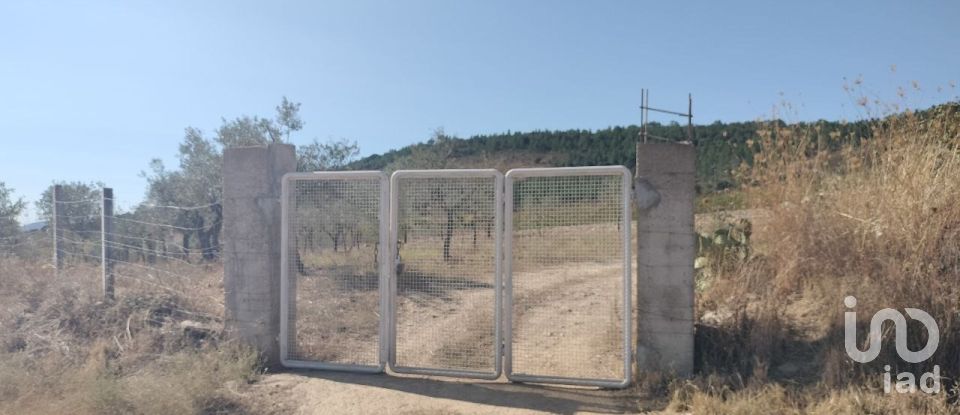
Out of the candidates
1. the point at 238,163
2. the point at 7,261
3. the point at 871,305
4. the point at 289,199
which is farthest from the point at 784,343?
the point at 7,261

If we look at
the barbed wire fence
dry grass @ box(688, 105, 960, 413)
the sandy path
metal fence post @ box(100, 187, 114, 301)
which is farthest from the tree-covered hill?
the sandy path

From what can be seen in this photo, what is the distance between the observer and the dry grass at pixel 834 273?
4.61m

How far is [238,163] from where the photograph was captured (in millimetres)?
5945

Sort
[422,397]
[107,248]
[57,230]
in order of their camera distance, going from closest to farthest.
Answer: [422,397] → [107,248] → [57,230]

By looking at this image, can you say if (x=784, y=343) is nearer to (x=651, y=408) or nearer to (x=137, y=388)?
(x=651, y=408)

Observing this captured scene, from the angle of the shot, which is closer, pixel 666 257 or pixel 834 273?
pixel 666 257

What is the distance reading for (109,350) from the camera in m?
6.20

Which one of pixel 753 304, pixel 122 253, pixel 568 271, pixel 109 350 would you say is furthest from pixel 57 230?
pixel 753 304

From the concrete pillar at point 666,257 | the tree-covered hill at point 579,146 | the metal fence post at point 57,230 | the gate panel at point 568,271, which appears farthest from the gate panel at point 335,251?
the tree-covered hill at point 579,146

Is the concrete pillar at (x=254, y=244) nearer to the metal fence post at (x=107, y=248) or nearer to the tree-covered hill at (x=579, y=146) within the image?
A: the metal fence post at (x=107, y=248)
